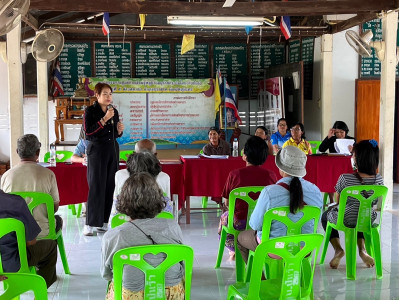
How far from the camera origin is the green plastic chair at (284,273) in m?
3.09

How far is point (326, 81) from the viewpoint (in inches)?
380

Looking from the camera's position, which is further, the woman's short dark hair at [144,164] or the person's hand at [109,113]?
the person's hand at [109,113]

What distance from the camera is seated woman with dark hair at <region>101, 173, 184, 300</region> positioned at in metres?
2.88

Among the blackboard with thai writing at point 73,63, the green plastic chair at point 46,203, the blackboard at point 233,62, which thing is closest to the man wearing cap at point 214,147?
the green plastic chair at point 46,203

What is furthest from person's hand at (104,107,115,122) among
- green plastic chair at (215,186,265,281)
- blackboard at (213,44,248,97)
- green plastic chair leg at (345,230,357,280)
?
blackboard at (213,44,248,97)

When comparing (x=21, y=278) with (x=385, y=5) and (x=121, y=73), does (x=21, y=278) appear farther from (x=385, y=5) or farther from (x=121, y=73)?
(x=121, y=73)

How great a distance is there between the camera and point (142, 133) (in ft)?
35.2

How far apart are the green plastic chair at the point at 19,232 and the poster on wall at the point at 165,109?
6.95 meters

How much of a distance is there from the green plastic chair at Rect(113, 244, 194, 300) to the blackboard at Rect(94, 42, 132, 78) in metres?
8.83

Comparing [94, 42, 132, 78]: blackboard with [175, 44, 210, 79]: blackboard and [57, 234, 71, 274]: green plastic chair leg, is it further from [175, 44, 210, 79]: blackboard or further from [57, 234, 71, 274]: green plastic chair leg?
[57, 234, 71, 274]: green plastic chair leg

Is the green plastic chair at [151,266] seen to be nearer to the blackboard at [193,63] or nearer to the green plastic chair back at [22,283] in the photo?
the green plastic chair back at [22,283]

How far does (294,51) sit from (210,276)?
24.0 feet

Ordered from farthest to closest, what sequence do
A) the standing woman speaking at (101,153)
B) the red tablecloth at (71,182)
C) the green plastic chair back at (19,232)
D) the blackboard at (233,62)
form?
the blackboard at (233,62), the red tablecloth at (71,182), the standing woman speaking at (101,153), the green plastic chair back at (19,232)

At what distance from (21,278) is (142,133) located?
812 cm
